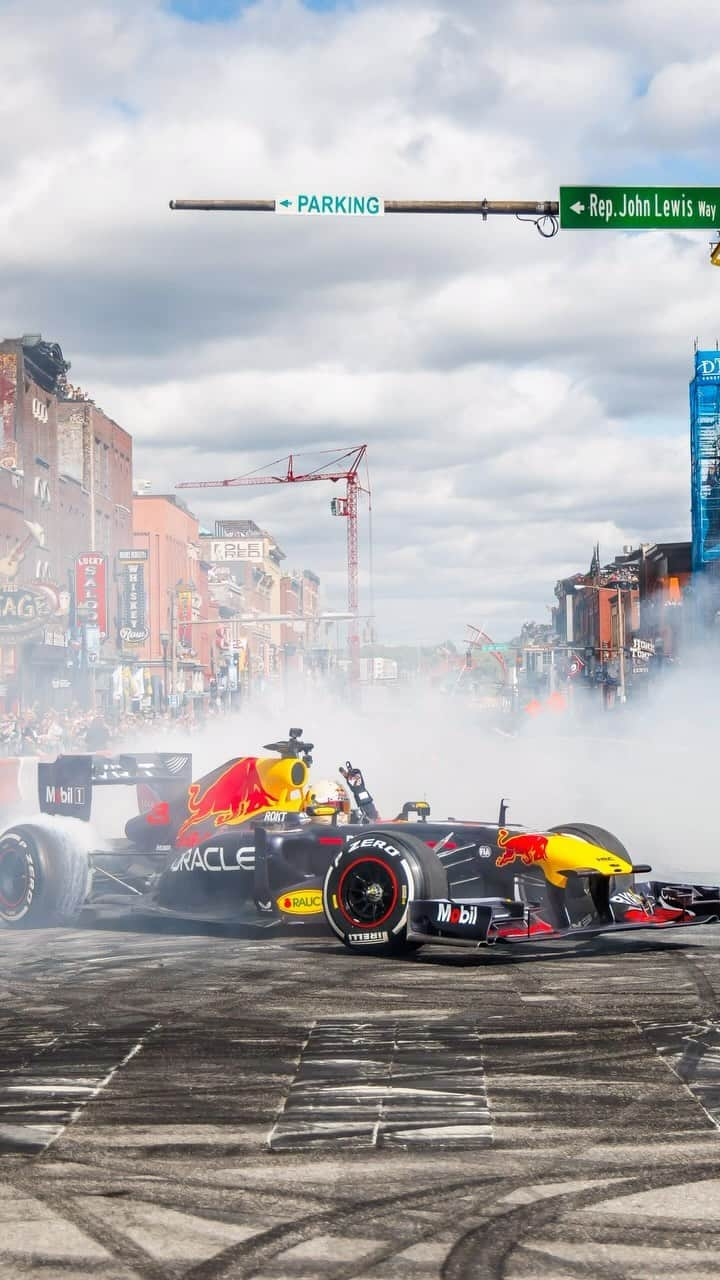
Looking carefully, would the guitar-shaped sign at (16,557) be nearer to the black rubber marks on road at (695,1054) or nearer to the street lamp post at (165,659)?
the street lamp post at (165,659)

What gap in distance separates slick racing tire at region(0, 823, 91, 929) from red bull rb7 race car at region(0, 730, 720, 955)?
0.05 feet

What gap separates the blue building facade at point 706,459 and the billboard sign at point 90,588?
3708 cm

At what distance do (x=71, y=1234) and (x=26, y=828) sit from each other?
9360mm

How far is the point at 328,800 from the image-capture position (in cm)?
1420

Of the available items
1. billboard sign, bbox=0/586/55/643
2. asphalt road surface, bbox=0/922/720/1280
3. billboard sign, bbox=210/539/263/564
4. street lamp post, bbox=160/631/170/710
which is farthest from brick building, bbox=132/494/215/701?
asphalt road surface, bbox=0/922/720/1280

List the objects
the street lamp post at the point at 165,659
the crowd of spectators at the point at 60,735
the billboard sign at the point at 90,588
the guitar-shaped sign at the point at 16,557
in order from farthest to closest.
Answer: the street lamp post at the point at 165,659
the billboard sign at the point at 90,588
the guitar-shaped sign at the point at 16,557
the crowd of spectators at the point at 60,735

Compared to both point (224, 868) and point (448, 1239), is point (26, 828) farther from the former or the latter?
point (448, 1239)

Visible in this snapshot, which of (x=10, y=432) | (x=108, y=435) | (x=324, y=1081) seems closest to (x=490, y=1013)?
(x=324, y=1081)

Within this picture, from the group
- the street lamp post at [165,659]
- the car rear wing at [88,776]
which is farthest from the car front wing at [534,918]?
the street lamp post at [165,659]

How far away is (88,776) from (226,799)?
6.03 feet

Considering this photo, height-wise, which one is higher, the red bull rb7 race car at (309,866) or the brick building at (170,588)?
the brick building at (170,588)

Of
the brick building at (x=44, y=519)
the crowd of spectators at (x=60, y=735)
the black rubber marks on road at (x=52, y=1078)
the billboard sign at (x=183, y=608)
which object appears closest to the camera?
the black rubber marks on road at (x=52, y=1078)

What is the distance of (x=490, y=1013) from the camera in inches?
360

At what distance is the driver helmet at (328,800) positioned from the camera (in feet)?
44.4
